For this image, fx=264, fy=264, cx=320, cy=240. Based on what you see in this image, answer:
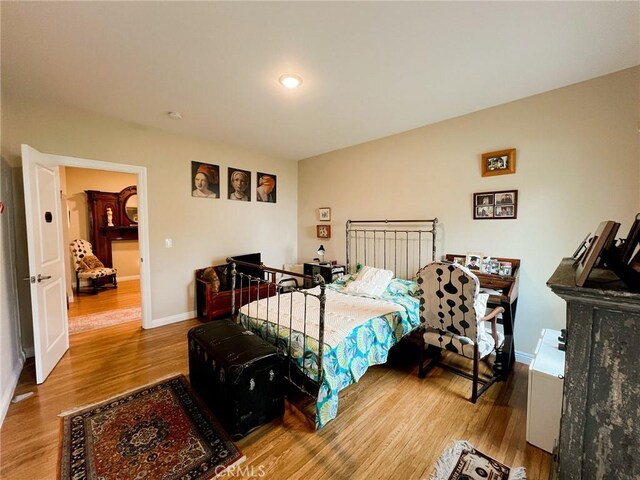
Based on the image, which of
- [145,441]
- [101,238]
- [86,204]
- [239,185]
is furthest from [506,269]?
[86,204]

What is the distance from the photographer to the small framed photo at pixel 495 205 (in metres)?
2.74

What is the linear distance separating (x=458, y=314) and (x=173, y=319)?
367 cm

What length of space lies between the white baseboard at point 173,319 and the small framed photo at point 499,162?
432 cm

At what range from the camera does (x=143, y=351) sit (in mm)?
2941

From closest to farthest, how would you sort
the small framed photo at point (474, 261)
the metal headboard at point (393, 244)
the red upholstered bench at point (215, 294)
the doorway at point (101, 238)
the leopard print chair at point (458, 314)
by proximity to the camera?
the leopard print chair at point (458, 314) < the small framed photo at point (474, 261) < the metal headboard at point (393, 244) < the red upholstered bench at point (215, 294) < the doorway at point (101, 238)

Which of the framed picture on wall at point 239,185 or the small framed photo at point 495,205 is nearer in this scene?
the small framed photo at point 495,205

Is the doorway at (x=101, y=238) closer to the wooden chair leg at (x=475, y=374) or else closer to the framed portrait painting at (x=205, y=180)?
the framed portrait painting at (x=205, y=180)

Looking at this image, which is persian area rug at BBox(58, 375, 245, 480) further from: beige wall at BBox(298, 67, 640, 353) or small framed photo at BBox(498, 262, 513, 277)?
beige wall at BBox(298, 67, 640, 353)

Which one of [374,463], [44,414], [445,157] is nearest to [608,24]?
[445,157]

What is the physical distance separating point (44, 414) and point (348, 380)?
2.28 meters

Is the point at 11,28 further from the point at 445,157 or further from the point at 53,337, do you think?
the point at 445,157

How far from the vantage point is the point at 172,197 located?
372 centimetres

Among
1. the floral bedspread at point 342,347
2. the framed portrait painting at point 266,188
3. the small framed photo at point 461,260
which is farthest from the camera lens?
the framed portrait painting at point 266,188

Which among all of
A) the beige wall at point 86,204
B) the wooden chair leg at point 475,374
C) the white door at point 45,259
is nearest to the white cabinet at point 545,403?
the wooden chair leg at point 475,374
